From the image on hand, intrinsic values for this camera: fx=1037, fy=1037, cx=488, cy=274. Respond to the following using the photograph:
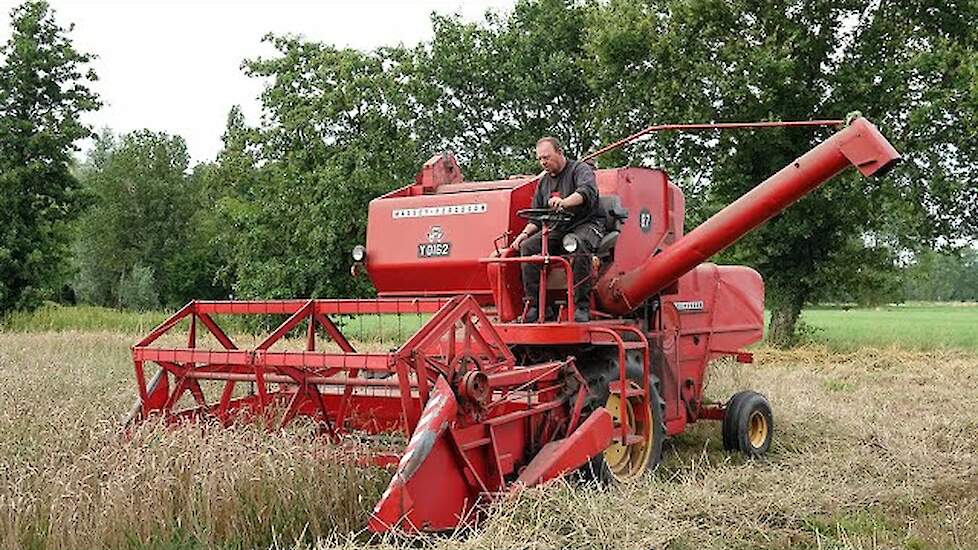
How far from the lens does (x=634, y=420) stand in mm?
7203

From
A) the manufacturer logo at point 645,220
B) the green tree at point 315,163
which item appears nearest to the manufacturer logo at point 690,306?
the manufacturer logo at point 645,220

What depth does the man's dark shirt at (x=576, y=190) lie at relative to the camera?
6969 mm

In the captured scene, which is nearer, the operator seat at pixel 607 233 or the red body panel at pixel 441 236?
the operator seat at pixel 607 233

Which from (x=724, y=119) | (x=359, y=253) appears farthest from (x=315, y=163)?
(x=359, y=253)

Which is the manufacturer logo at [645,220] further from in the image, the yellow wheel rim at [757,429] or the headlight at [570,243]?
the yellow wheel rim at [757,429]

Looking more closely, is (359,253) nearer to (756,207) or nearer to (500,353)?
(500,353)

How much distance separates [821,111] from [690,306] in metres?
12.2

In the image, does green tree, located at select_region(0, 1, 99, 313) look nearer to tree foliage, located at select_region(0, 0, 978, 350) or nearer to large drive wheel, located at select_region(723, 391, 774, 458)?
tree foliage, located at select_region(0, 0, 978, 350)

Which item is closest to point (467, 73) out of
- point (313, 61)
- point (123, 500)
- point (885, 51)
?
point (313, 61)

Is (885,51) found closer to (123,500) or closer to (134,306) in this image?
(123,500)

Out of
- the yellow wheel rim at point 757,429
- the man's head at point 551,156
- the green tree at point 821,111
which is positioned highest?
the green tree at point 821,111

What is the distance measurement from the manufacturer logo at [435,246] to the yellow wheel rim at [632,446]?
1682 mm

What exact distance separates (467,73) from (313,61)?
5396 mm

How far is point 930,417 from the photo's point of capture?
969 centimetres
